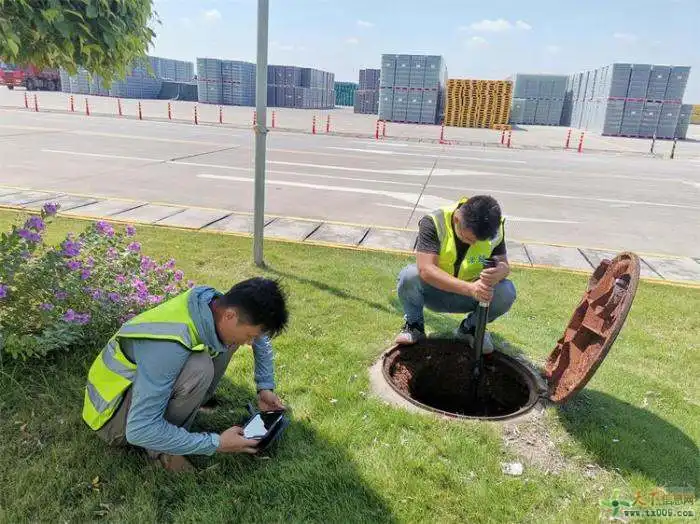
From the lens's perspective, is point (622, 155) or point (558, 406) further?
point (622, 155)

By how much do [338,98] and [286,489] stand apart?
55.7 metres

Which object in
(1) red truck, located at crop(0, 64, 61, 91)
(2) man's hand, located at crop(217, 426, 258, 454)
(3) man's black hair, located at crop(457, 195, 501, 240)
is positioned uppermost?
(1) red truck, located at crop(0, 64, 61, 91)

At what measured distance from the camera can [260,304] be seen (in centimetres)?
199

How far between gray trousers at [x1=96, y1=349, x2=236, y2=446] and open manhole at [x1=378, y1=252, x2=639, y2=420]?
127 cm

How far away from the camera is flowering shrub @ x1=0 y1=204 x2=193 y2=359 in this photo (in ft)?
9.55

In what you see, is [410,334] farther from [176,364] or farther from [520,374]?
[176,364]

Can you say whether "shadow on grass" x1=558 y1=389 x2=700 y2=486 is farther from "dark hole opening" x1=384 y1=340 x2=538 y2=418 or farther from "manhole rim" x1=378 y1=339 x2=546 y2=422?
"dark hole opening" x1=384 y1=340 x2=538 y2=418

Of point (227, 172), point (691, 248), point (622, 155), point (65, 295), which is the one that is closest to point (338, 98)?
point (622, 155)

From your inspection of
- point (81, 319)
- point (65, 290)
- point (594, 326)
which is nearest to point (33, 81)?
point (65, 290)

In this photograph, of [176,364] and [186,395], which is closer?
[176,364]

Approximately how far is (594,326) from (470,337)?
1022mm

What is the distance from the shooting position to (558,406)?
297 cm

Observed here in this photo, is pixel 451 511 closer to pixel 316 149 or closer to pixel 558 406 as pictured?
pixel 558 406

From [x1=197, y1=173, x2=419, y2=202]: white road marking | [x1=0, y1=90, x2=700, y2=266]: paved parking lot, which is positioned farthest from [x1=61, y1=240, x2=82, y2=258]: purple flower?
[x1=197, y1=173, x2=419, y2=202]: white road marking
